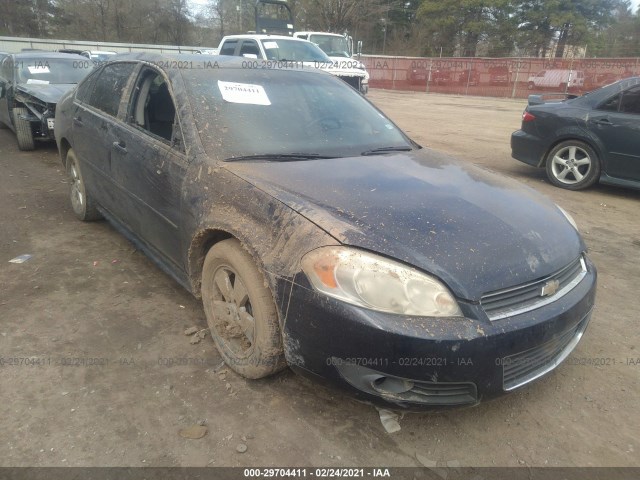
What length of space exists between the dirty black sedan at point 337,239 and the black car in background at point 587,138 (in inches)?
155

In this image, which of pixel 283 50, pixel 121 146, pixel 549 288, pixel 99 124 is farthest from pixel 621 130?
pixel 283 50

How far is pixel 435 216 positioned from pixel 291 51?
1131 cm

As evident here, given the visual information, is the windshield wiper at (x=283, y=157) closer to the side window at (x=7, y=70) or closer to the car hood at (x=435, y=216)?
the car hood at (x=435, y=216)

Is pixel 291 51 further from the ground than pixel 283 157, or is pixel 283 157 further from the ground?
pixel 291 51

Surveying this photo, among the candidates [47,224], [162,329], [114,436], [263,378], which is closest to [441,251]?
[263,378]

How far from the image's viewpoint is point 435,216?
2295 mm

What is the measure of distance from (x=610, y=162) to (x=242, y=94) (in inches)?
204

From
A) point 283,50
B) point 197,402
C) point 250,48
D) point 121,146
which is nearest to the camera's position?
point 197,402

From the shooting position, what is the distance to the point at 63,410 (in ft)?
7.65

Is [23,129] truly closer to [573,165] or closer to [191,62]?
[191,62]

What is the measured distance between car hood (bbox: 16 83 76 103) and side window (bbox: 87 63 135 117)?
12.7 ft

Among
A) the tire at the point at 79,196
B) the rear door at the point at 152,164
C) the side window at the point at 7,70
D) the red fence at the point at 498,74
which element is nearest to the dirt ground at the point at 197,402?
the rear door at the point at 152,164

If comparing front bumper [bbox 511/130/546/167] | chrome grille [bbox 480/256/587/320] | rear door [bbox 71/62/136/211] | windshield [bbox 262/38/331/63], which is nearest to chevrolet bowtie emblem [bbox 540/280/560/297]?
chrome grille [bbox 480/256/587/320]

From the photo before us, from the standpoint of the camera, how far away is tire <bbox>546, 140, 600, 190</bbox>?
6379mm
